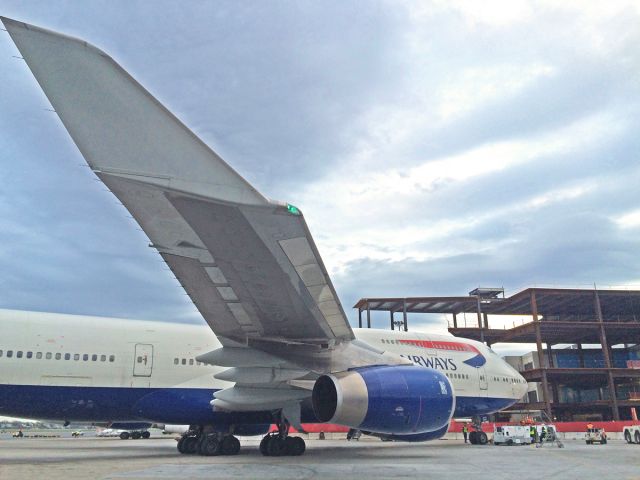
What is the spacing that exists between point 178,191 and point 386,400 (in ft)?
18.7

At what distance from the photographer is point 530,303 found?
1713 inches

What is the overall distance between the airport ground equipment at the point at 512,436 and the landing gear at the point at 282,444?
Result: 1083cm

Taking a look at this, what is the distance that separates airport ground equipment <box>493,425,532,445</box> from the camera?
19.6m

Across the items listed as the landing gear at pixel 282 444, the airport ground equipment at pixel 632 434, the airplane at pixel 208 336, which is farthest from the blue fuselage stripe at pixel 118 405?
the airport ground equipment at pixel 632 434

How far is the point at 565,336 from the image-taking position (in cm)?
4675

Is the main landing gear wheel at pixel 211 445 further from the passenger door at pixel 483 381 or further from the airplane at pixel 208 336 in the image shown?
the passenger door at pixel 483 381

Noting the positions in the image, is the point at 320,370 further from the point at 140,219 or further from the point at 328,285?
the point at 140,219

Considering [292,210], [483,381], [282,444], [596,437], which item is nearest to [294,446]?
[282,444]

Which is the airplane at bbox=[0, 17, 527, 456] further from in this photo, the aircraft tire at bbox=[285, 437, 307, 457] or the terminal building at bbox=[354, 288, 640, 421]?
the terminal building at bbox=[354, 288, 640, 421]

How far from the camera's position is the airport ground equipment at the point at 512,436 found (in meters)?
19.6

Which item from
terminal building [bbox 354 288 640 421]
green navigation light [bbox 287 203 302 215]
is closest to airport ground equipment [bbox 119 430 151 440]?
terminal building [bbox 354 288 640 421]

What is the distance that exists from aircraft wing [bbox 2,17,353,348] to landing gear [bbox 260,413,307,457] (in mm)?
4827

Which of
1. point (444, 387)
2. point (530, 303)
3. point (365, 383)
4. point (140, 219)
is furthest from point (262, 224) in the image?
point (530, 303)

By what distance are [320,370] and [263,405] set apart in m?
1.90
